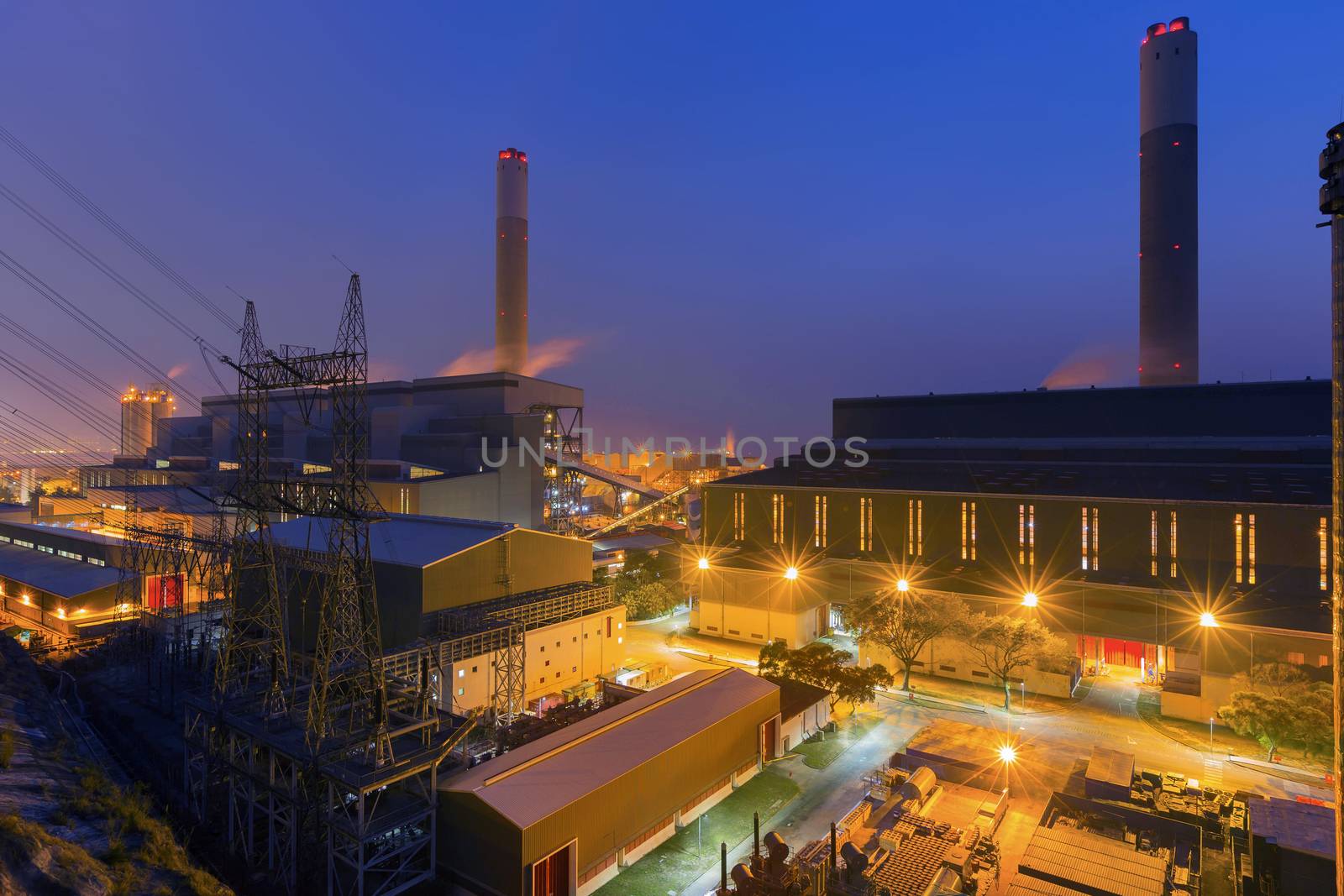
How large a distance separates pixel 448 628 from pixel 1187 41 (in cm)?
7620

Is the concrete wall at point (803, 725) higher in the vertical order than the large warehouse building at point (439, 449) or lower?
lower

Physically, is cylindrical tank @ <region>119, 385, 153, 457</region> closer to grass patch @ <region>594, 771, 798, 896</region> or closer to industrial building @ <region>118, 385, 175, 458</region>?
industrial building @ <region>118, 385, 175, 458</region>

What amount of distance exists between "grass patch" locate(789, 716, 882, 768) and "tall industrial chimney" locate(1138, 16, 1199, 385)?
49896 millimetres

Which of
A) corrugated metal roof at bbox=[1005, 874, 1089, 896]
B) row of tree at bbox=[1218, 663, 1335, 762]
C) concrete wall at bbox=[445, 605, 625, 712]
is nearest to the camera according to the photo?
corrugated metal roof at bbox=[1005, 874, 1089, 896]

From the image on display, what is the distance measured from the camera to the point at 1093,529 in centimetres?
3350

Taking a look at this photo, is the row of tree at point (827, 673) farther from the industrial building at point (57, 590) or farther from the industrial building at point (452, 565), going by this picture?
the industrial building at point (57, 590)

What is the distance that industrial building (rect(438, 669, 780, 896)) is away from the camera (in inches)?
579

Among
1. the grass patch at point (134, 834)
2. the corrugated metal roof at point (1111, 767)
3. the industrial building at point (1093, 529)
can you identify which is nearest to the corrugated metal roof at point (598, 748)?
the grass patch at point (134, 834)

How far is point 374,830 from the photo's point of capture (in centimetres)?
1503

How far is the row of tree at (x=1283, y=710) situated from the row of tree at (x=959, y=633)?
6.15m

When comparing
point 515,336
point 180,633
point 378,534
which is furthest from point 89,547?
point 515,336

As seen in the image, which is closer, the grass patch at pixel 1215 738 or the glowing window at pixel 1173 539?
the grass patch at pixel 1215 738

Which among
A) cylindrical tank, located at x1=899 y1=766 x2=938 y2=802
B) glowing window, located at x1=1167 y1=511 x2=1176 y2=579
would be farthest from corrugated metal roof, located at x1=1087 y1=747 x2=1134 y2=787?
glowing window, located at x1=1167 y1=511 x2=1176 y2=579

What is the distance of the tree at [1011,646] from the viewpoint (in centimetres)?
2762
